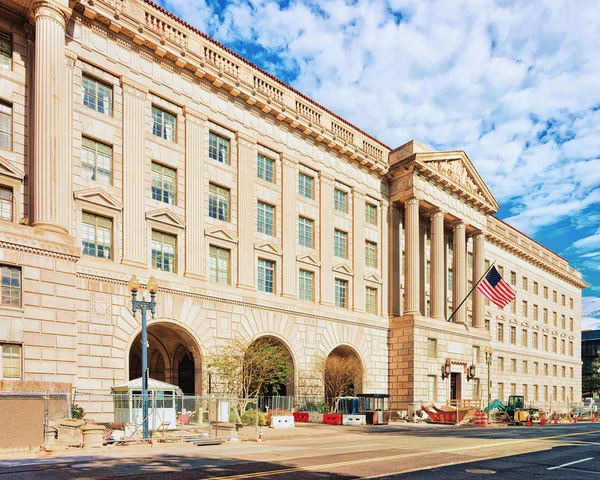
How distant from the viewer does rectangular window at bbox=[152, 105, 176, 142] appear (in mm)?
34566

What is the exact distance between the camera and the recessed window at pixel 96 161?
99.9ft

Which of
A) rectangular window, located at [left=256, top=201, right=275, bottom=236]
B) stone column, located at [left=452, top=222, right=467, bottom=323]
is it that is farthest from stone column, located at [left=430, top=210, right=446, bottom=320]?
rectangular window, located at [left=256, top=201, right=275, bottom=236]

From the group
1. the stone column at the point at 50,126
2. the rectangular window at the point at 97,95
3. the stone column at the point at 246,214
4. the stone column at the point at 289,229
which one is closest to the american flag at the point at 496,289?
the stone column at the point at 289,229

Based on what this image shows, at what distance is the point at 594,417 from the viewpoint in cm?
6706

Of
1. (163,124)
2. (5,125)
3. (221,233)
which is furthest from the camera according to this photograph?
(221,233)

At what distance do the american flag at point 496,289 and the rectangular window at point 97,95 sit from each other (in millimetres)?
→ 31818

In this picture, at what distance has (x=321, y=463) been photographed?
56.5ft

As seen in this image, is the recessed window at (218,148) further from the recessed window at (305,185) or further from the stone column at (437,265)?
the stone column at (437,265)

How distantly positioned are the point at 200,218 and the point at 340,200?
1528 centimetres

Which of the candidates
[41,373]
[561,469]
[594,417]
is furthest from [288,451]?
[594,417]

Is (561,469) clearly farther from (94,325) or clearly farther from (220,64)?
(220,64)

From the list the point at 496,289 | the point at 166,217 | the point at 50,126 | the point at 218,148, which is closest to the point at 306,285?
the point at 218,148

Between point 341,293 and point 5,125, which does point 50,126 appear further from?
point 341,293

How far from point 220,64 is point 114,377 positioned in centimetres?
2025
